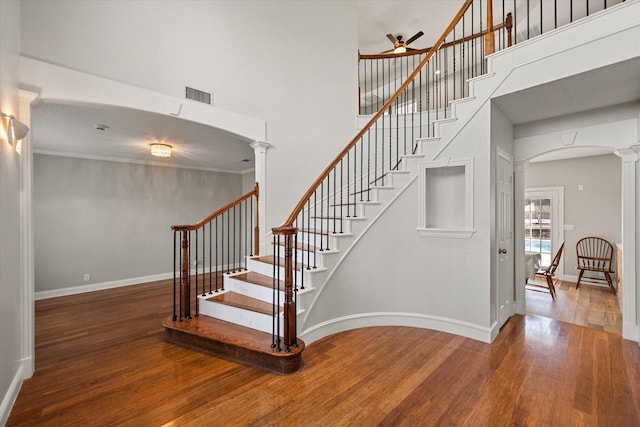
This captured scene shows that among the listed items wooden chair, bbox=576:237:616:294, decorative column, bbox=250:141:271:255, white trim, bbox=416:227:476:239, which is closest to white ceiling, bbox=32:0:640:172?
decorative column, bbox=250:141:271:255

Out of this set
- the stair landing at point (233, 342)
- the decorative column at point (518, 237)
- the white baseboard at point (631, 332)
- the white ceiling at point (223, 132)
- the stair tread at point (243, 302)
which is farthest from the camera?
the decorative column at point (518, 237)

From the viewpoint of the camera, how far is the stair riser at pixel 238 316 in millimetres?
2913

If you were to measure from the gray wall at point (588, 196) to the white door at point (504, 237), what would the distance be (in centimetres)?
392

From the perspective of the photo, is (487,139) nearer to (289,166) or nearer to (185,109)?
(289,166)

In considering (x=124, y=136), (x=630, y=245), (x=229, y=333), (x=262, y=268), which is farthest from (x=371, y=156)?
(x=124, y=136)

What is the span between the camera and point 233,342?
2711 mm

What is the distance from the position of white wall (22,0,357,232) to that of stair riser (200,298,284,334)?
1387mm

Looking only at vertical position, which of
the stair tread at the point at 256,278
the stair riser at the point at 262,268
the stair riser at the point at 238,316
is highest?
the stair riser at the point at 262,268

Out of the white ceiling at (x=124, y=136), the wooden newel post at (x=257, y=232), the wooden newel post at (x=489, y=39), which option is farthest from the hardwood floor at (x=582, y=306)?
the white ceiling at (x=124, y=136)

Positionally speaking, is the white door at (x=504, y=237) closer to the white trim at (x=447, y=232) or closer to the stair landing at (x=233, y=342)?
the white trim at (x=447, y=232)

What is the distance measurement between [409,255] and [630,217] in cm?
237

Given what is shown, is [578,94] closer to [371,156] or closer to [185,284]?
[371,156]

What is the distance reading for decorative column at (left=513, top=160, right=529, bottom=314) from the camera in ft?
13.2

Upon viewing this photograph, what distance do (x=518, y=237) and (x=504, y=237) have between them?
0.68m
